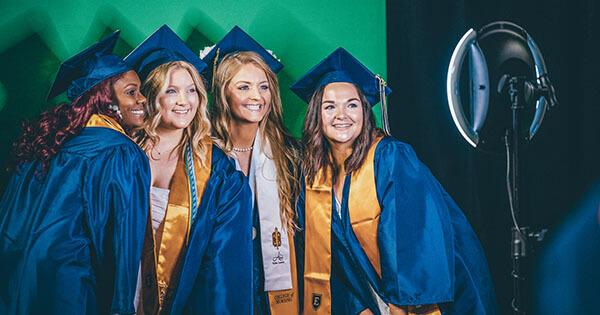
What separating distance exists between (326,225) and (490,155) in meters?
0.98

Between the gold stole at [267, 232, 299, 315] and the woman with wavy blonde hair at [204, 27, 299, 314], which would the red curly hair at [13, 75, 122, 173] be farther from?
the gold stole at [267, 232, 299, 315]

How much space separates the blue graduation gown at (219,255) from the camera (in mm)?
3150

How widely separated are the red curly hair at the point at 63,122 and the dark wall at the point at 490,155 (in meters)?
1.53

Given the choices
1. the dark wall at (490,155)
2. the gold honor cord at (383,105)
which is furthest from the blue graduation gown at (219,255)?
the dark wall at (490,155)

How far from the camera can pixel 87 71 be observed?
3.12 meters

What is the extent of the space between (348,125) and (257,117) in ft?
1.48

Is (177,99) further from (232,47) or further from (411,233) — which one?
(411,233)

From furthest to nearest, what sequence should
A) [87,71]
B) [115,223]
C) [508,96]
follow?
[87,71]
[115,223]
[508,96]

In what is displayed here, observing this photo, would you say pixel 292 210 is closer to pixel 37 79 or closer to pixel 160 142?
pixel 160 142

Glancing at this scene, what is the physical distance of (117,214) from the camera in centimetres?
300

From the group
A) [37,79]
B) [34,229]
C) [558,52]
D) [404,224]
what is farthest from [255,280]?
[558,52]

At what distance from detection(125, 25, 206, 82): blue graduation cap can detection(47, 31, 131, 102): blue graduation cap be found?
12 cm

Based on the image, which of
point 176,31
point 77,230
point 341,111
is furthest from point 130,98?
point 341,111

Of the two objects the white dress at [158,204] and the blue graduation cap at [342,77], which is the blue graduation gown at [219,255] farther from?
the blue graduation cap at [342,77]
